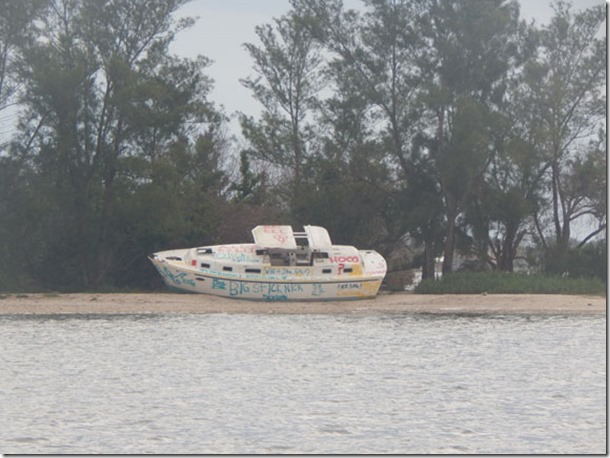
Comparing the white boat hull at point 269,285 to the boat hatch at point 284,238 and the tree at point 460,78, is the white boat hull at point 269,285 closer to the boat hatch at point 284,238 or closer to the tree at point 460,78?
the boat hatch at point 284,238

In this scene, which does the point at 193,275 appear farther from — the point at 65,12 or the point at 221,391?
the point at 221,391

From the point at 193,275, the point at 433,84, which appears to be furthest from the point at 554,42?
the point at 193,275

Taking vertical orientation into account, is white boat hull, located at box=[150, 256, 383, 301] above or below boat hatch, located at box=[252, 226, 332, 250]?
below

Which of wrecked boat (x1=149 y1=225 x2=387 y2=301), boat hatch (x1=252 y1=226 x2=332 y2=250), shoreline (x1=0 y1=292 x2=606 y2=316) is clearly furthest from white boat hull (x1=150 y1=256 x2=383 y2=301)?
boat hatch (x1=252 y1=226 x2=332 y2=250)

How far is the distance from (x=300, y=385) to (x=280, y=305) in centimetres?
1706

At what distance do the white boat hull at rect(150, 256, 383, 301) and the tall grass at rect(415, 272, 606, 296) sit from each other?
3.88m

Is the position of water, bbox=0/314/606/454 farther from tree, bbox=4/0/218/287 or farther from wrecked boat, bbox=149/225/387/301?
tree, bbox=4/0/218/287

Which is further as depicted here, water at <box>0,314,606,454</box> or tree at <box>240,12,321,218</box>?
tree at <box>240,12,321,218</box>

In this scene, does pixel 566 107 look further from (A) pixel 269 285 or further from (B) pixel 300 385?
(B) pixel 300 385

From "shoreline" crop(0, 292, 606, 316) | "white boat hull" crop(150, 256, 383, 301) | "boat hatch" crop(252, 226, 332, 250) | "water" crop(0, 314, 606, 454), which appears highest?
"boat hatch" crop(252, 226, 332, 250)

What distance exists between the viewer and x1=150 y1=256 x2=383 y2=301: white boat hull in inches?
1716

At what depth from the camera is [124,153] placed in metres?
49.0

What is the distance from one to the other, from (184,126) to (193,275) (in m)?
9.24

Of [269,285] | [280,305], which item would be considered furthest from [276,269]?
[280,305]
